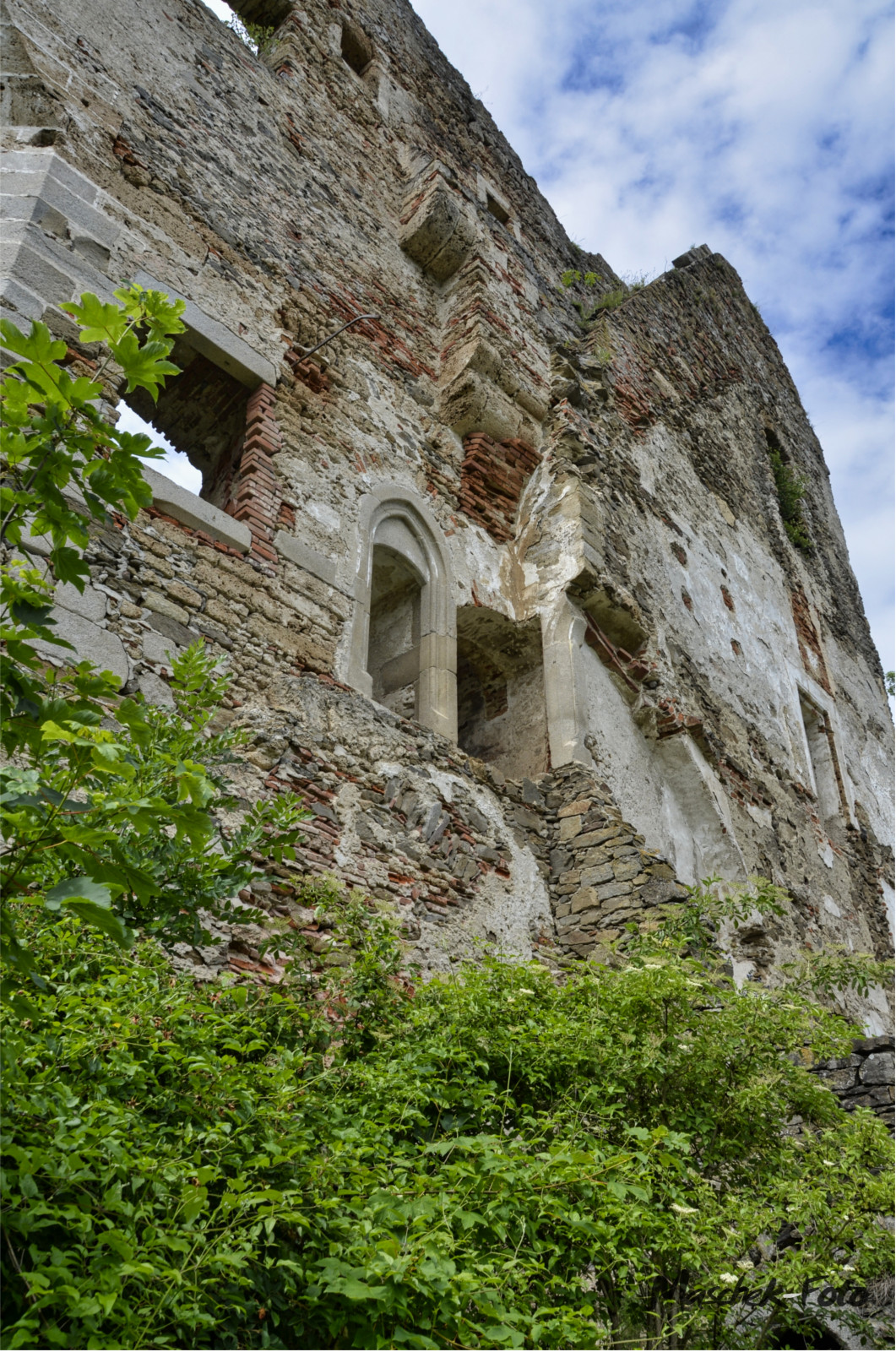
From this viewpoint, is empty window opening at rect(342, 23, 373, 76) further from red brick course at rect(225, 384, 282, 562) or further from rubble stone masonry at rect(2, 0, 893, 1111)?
red brick course at rect(225, 384, 282, 562)

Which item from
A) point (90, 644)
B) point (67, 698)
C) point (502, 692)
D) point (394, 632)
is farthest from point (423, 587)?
point (67, 698)

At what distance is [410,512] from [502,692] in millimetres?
1553

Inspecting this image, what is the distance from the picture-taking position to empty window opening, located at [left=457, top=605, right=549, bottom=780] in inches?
289

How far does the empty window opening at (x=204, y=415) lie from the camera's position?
6270mm

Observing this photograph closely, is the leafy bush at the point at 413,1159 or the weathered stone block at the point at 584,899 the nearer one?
the leafy bush at the point at 413,1159

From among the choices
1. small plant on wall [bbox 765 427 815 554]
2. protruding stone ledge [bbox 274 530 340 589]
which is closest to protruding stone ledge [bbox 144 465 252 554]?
protruding stone ledge [bbox 274 530 340 589]

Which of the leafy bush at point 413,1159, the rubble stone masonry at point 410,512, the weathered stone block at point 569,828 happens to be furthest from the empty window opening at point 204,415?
the leafy bush at point 413,1159

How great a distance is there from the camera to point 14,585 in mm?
1938

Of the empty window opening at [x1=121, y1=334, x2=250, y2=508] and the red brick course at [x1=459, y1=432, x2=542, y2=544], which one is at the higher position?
the red brick course at [x1=459, y1=432, x2=542, y2=544]

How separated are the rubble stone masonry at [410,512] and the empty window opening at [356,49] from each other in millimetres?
24

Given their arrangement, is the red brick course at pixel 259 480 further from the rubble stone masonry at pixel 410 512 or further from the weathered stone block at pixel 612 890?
the weathered stone block at pixel 612 890

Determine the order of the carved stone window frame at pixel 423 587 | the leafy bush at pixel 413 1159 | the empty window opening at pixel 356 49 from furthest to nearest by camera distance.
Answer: the empty window opening at pixel 356 49, the carved stone window frame at pixel 423 587, the leafy bush at pixel 413 1159

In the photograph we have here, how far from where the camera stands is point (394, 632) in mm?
7199

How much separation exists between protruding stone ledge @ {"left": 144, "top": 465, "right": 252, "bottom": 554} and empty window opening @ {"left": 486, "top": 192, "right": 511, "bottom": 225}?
649 centimetres
